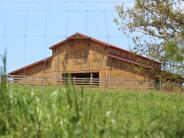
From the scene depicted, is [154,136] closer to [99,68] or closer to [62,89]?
[62,89]

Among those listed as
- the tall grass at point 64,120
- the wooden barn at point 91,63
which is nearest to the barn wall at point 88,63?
the wooden barn at point 91,63

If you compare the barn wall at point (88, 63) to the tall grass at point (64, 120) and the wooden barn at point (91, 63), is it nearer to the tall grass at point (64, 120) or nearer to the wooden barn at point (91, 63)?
the wooden barn at point (91, 63)

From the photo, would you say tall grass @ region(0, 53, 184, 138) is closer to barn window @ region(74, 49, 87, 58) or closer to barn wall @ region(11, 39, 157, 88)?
barn wall @ region(11, 39, 157, 88)

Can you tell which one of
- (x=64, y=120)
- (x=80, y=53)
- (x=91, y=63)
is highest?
(x=80, y=53)

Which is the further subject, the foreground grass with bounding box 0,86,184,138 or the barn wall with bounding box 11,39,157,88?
the barn wall with bounding box 11,39,157,88

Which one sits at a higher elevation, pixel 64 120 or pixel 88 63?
pixel 88 63

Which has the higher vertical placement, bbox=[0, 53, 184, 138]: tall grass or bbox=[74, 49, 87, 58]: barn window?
bbox=[74, 49, 87, 58]: barn window

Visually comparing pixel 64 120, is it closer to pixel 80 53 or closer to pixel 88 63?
pixel 88 63

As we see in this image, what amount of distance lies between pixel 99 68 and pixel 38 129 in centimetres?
A: 4229

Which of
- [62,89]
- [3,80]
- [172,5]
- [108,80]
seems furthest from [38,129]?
[108,80]

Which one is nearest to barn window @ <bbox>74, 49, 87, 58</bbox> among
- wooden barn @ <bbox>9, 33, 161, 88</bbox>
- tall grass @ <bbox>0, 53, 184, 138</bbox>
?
wooden barn @ <bbox>9, 33, 161, 88</bbox>

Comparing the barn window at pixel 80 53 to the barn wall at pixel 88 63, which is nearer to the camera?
the barn wall at pixel 88 63

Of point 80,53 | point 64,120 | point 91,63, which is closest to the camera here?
point 64,120

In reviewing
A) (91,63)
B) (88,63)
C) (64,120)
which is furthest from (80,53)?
(64,120)
